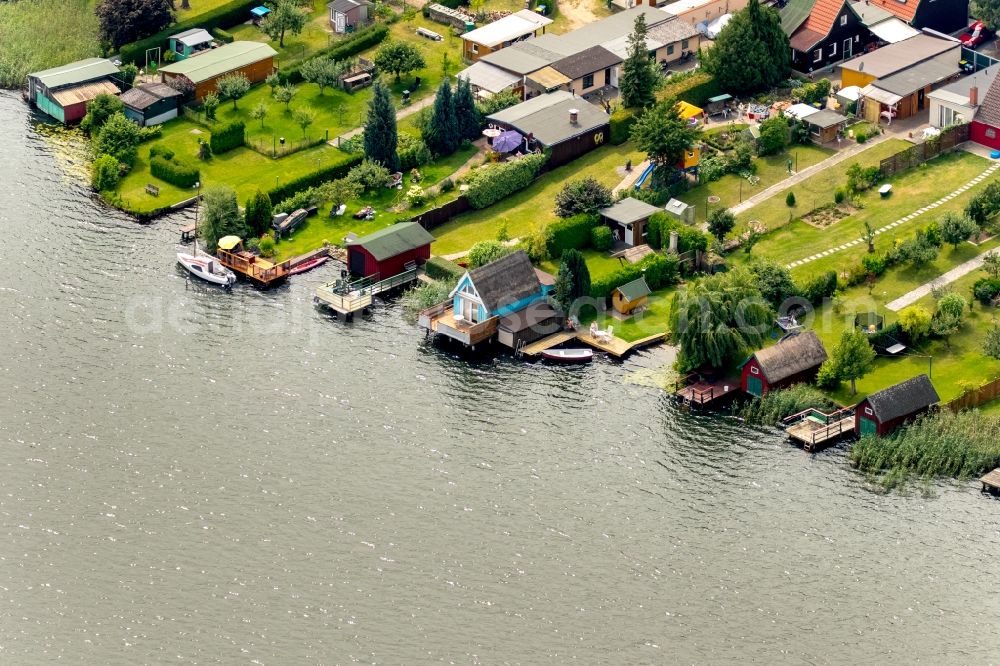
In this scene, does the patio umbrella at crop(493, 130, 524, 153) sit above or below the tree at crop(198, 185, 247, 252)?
above

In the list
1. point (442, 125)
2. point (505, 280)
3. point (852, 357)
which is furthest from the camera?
point (442, 125)

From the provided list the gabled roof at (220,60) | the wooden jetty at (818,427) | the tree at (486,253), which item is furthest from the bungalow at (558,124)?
the wooden jetty at (818,427)

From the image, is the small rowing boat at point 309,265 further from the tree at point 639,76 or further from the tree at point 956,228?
the tree at point 956,228

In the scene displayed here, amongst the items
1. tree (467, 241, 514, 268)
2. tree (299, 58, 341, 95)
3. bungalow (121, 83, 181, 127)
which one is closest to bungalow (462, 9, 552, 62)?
tree (299, 58, 341, 95)

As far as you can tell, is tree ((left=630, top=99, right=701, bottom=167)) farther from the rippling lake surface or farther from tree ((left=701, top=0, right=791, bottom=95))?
the rippling lake surface

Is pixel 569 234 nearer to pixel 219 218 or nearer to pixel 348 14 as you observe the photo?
pixel 219 218

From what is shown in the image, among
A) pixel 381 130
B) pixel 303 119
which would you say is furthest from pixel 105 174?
pixel 381 130

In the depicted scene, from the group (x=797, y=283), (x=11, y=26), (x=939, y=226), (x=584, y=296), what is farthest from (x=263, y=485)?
(x=11, y=26)
